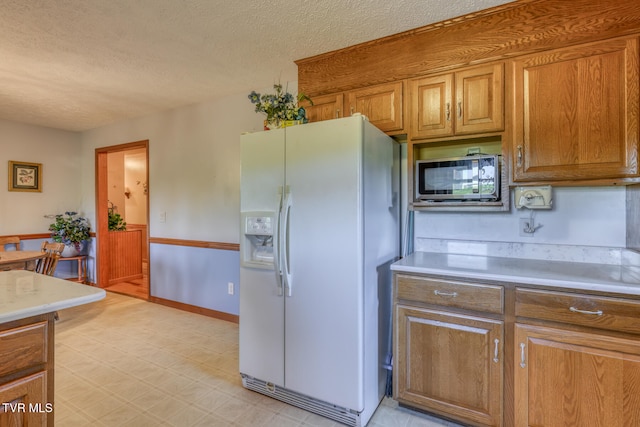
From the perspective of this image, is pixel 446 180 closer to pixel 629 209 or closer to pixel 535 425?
pixel 629 209

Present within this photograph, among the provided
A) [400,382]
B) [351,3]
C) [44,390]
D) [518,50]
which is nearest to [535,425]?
[400,382]

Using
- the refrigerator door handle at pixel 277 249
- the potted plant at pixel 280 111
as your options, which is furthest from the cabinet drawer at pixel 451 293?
the potted plant at pixel 280 111

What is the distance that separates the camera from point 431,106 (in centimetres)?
208

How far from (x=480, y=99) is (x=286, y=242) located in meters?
1.44

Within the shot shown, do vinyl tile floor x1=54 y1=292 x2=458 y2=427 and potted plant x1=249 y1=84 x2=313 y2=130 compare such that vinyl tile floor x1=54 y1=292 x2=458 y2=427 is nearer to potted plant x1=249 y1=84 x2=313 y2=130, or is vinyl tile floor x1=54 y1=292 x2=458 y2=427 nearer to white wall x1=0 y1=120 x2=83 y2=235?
potted plant x1=249 y1=84 x2=313 y2=130

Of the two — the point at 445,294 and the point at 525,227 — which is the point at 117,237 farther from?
the point at 525,227

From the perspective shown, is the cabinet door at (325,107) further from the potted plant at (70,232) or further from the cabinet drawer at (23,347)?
the potted plant at (70,232)

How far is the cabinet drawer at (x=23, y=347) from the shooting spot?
1044 millimetres

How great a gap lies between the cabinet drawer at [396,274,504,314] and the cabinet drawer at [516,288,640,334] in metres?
0.11

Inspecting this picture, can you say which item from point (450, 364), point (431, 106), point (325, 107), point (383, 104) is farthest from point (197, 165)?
point (450, 364)

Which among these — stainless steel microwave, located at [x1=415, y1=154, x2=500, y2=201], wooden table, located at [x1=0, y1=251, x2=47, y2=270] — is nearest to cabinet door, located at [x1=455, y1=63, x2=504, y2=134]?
stainless steel microwave, located at [x1=415, y1=154, x2=500, y2=201]

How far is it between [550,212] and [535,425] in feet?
3.88

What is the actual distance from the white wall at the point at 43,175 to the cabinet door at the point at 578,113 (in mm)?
5569

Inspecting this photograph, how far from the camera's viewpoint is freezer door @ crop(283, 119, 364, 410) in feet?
5.75
